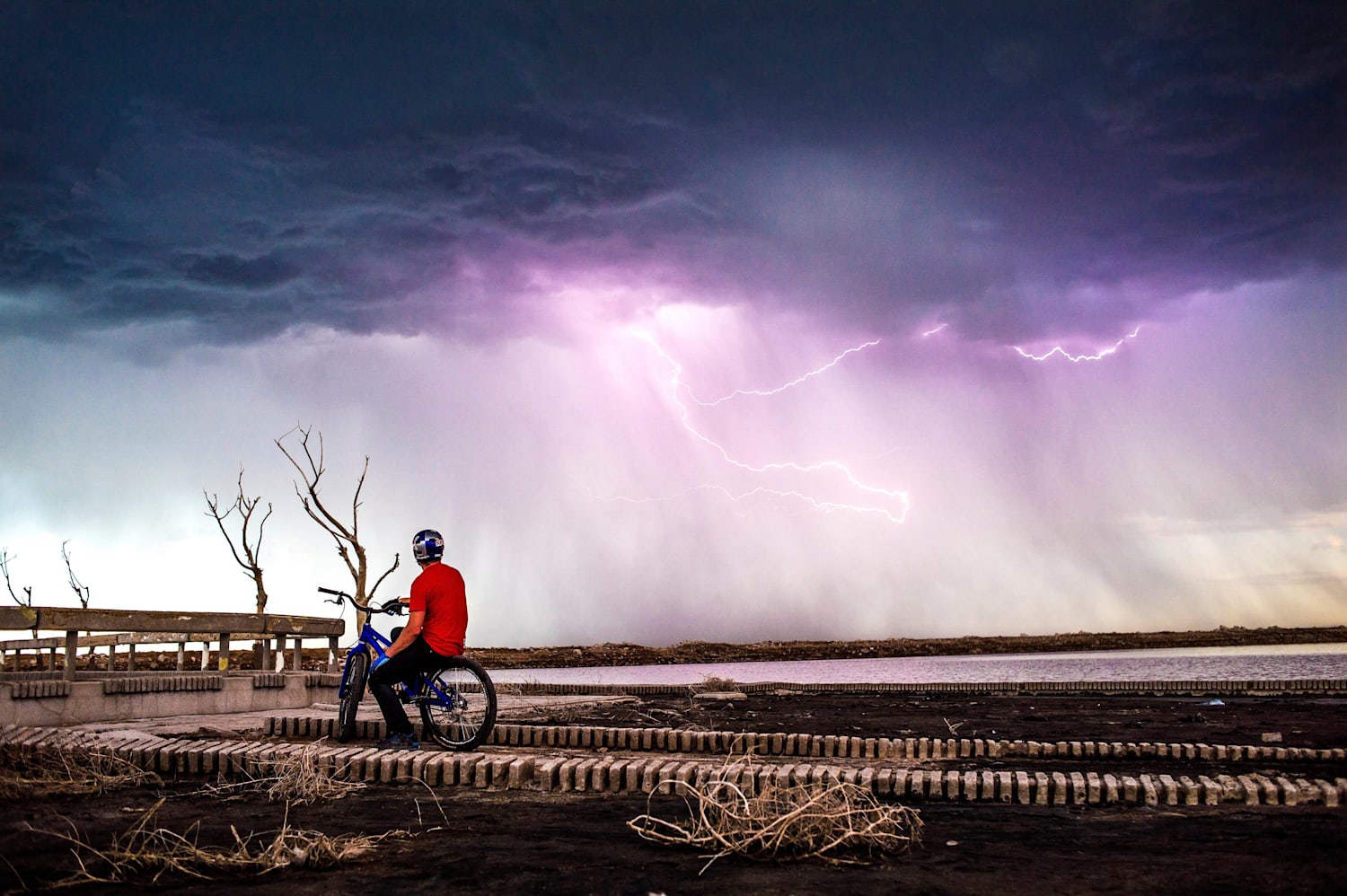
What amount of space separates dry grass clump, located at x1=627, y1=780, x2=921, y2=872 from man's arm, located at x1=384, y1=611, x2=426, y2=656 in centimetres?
435

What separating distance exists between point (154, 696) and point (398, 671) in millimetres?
5841

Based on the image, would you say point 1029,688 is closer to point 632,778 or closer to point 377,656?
point 377,656

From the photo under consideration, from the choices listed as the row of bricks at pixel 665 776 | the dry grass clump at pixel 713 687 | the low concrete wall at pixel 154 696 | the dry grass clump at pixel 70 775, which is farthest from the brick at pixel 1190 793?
the dry grass clump at pixel 713 687

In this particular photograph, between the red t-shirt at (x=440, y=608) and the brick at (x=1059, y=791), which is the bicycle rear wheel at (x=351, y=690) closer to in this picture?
the red t-shirt at (x=440, y=608)

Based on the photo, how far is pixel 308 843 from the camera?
516cm

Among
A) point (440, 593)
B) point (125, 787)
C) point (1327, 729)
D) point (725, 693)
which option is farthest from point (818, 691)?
point (125, 787)

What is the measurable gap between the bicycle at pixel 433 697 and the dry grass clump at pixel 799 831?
162 inches

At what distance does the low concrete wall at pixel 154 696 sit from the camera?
12.0m

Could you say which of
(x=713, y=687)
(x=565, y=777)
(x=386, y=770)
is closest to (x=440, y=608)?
(x=386, y=770)

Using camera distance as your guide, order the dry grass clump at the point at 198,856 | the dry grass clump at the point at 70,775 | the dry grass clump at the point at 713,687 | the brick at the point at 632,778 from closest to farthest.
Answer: the dry grass clump at the point at 198,856
the dry grass clump at the point at 70,775
the brick at the point at 632,778
the dry grass clump at the point at 713,687

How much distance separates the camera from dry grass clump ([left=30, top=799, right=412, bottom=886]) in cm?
473

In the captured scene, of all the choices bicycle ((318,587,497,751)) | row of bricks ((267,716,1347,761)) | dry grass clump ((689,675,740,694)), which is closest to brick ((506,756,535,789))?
bicycle ((318,587,497,751))

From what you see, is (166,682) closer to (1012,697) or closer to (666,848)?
(666,848)

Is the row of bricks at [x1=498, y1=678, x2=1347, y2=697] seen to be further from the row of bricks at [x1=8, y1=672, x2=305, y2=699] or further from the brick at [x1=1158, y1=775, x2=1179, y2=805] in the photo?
the brick at [x1=1158, y1=775, x2=1179, y2=805]
